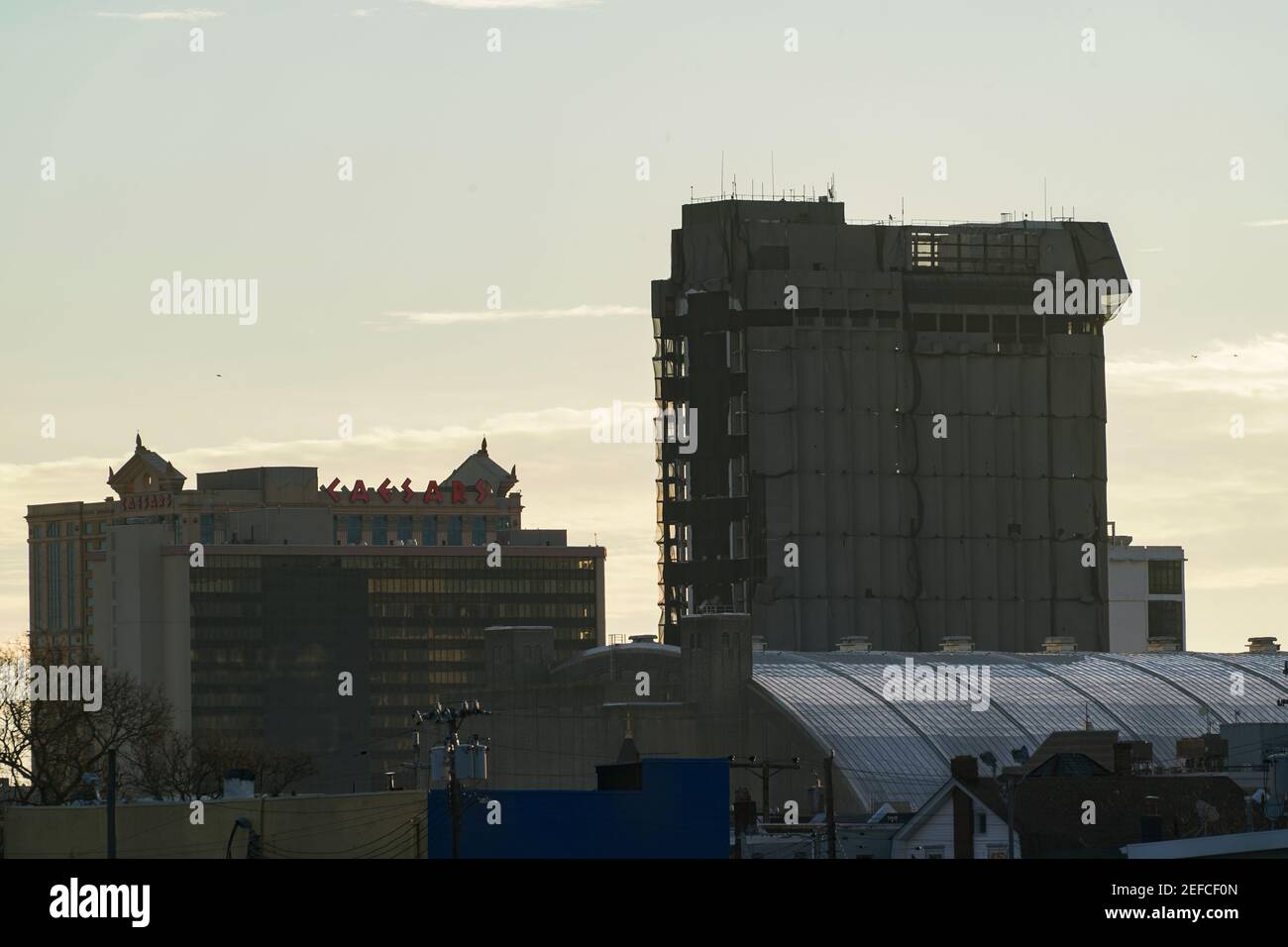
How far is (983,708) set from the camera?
180 metres

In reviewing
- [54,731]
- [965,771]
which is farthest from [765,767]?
[54,731]

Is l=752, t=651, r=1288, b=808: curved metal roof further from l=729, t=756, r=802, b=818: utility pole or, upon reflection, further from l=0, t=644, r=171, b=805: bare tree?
l=0, t=644, r=171, b=805: bare tree

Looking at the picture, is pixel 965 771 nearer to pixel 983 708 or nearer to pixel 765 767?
pixel 765 767

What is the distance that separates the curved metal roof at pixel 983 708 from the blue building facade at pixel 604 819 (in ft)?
249

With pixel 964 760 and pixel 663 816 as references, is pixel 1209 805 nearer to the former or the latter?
pixel 964 760

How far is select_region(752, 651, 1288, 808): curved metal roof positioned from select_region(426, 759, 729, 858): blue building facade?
249 feet

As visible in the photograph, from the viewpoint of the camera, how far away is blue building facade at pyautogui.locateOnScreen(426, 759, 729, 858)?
3233 inches

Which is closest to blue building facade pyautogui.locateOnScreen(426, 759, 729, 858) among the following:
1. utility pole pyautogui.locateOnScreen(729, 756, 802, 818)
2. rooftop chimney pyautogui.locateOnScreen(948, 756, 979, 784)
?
utility pole pyautogui.locateOnScreen(729, 756, 802, 818)

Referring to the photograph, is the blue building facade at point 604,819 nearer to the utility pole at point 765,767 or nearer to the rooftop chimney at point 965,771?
the utility pole at point 765,767

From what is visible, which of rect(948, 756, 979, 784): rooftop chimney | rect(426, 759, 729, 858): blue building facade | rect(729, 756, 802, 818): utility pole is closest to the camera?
rect(426, 759, 729, 858): blue building facade

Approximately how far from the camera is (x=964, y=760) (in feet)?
354
